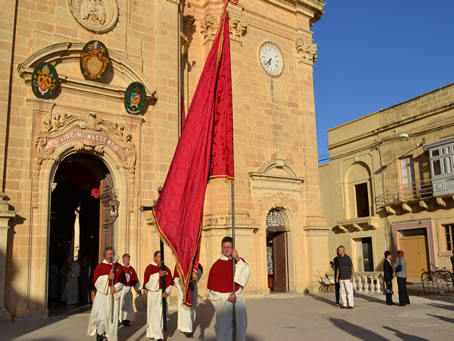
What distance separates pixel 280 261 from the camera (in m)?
18.0

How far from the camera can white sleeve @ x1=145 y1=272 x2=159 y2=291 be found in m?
8.88

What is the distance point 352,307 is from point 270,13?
12480mm

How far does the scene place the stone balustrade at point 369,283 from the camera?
53.0 feet

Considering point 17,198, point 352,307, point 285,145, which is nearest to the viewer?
point 17,198

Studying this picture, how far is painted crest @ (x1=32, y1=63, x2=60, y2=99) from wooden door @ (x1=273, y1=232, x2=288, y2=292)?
33.7 ft

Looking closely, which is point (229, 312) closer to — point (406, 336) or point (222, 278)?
point (222, 278)

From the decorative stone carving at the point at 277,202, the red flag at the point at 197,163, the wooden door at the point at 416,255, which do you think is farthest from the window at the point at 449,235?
the red flag at the point at 197,163

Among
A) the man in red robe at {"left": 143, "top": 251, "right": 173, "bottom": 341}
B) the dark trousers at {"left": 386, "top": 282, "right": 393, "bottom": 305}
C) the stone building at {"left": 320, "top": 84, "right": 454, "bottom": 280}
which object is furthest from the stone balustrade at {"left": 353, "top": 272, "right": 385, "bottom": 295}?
the man in red robe at {"left": 143, "top": 251, "right": 173, "bottom": 341}

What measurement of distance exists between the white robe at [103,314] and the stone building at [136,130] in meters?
3.74

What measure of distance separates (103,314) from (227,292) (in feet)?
9.62

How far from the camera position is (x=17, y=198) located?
11.5 m

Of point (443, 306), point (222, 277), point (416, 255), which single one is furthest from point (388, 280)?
point (416, 255)

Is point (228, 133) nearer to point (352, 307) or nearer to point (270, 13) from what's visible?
point (352, 307)

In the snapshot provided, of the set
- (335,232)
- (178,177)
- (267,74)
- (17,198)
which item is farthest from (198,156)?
(335,232)
